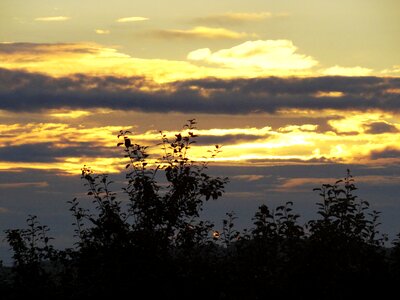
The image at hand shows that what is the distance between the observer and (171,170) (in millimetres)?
18344

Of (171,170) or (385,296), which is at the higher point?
(171,170)

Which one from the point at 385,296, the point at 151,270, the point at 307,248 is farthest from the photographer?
the point at 385,296

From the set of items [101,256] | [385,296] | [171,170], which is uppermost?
[171,170]

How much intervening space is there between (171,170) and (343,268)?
4622 millimetres

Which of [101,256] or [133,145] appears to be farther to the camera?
[133,145]

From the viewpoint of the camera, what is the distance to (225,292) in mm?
16891


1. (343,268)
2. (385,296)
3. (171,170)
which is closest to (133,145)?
(171,170)

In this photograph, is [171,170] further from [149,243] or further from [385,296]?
[385,296]

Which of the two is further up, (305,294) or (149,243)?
(149,243)

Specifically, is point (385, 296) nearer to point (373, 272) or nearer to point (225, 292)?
point (373, 272)

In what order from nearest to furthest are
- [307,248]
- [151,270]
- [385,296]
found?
[151,270], [307,248], [385,296]

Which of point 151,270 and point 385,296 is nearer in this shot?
point 151,270

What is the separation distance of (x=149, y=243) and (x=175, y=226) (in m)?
1.27

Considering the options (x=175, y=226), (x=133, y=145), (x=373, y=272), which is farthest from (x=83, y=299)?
(x=373, y=272)
